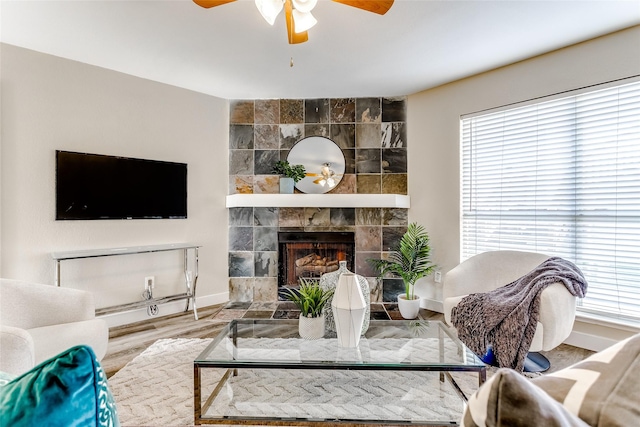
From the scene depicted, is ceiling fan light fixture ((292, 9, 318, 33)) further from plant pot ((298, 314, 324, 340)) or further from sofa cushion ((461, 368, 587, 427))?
sofa cushion ((461, 368, 587, 427))

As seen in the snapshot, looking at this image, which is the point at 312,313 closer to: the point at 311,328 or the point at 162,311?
the point at 311,328

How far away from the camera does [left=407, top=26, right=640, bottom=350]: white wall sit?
8.36 feet

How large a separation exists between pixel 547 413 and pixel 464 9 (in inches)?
101

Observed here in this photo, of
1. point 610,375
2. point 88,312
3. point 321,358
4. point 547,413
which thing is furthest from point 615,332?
point 88,312

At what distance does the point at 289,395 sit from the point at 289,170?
255 cm

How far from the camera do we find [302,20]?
1729 mm

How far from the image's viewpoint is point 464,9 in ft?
7.24

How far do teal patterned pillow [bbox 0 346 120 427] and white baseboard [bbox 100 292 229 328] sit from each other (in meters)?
3.18

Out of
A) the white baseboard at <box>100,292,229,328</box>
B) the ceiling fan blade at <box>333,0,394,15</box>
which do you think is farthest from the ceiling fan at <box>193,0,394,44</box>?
the white baseboard at <box>100,292,229,328</box>

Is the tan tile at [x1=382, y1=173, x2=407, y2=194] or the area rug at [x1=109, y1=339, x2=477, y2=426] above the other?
the tan tile at [x1=382, y1=173, x2=407, y2=194]

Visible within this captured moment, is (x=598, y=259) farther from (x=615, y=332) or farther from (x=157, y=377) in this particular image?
(x=157, y=377)

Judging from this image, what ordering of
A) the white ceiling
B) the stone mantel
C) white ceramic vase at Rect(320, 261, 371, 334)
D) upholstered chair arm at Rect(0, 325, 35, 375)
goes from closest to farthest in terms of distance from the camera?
upholstered chair arm at Rect(0, 325, 35, 375), white ceramic vase at Rect(320, 261, 371, 334), the white ceiling, the stone mantel

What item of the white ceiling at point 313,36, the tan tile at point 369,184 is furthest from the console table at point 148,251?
the tan tile at point 369,184

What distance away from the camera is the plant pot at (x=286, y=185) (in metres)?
3.88
